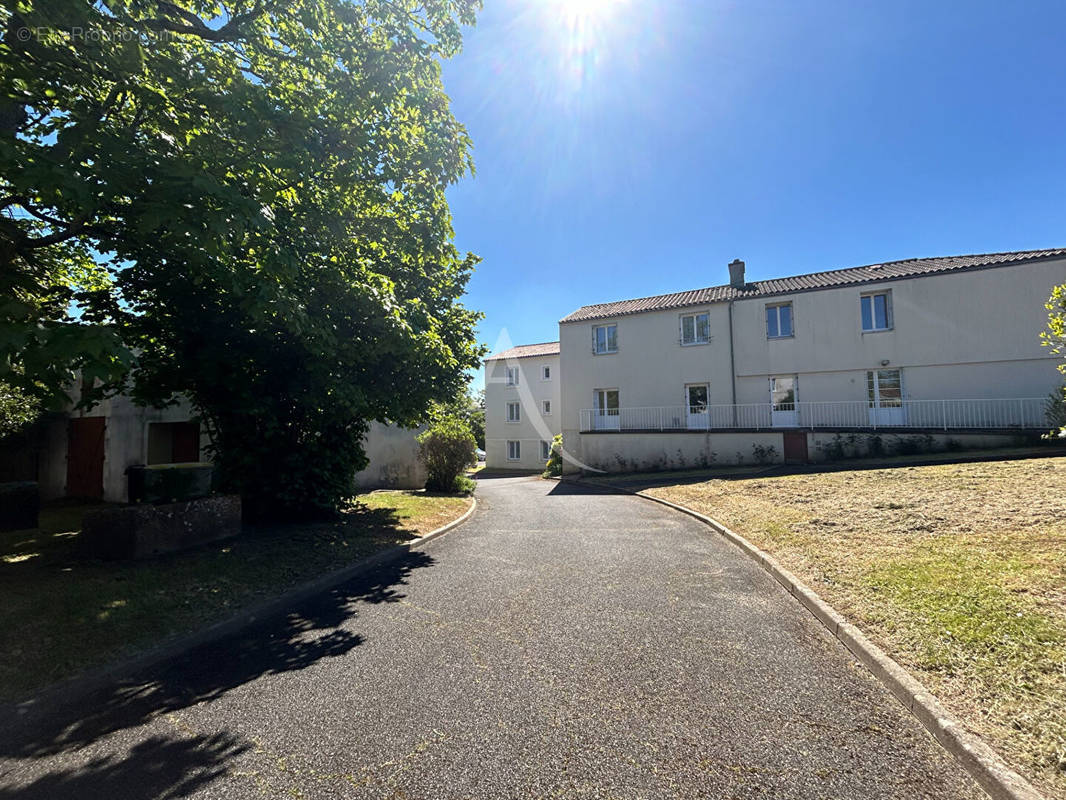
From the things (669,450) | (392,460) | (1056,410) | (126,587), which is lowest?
(126,587)

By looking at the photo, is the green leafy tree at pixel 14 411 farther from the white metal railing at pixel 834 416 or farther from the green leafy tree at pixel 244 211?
the white metal railing at pixel 834 416

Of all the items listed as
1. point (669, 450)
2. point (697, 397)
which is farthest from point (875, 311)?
point (669, 450)

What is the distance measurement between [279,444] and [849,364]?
19.2 meters

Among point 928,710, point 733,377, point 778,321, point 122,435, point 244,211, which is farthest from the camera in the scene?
point 733,377

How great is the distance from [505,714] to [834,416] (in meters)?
19.2

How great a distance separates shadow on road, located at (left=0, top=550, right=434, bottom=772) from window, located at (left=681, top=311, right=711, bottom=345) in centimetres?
1901

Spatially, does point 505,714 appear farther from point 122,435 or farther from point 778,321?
point 778,321

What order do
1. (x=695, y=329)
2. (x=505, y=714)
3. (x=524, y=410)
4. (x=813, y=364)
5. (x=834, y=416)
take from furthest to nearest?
(x=524, y=410)
(x=695, y=329)
(x=813, y=364)
(x=834, y=416)
(x=505, y=714)

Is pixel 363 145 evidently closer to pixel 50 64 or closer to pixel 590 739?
pixel 50 64

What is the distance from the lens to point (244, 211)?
4.83 meters

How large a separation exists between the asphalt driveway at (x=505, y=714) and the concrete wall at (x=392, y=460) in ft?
39.5

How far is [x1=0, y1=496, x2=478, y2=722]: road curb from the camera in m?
3.30

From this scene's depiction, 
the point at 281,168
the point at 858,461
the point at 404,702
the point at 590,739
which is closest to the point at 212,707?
the point at 404,702

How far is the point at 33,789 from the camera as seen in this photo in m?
2.50
